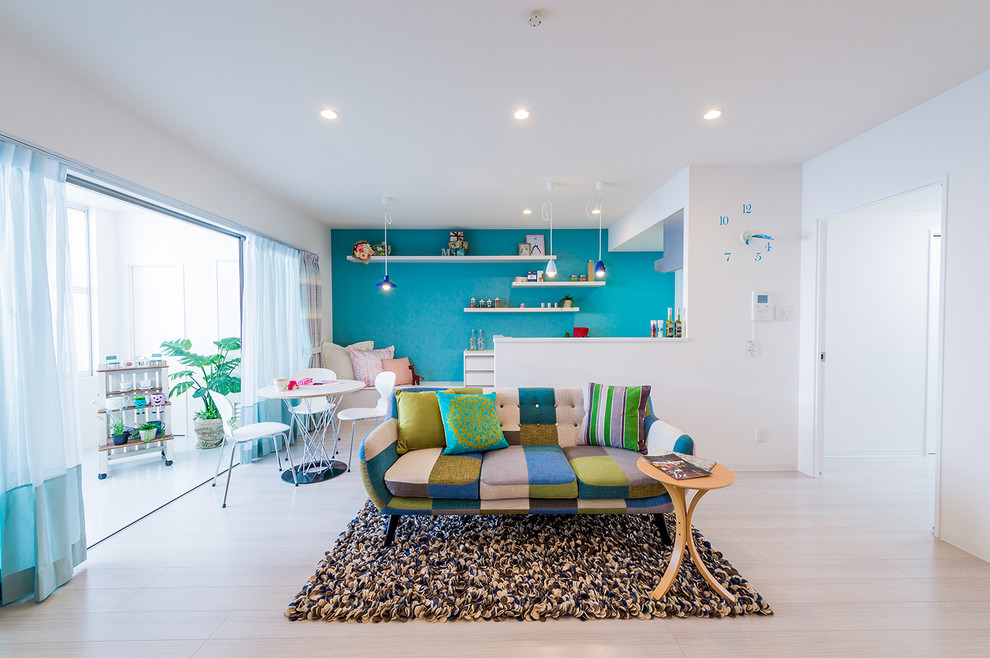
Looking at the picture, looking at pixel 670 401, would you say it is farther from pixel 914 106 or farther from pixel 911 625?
pixel 914 106

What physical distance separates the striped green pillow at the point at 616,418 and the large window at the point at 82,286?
16.9 ft

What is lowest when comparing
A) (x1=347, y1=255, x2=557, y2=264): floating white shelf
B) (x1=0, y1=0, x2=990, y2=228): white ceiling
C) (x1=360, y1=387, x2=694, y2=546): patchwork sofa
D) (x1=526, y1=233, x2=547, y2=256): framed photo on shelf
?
(x1=360, y1=387, x2=694, y2=546): patchwork sofa

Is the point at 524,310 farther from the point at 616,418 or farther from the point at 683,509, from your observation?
the point at 683,509

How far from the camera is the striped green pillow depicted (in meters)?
2.76

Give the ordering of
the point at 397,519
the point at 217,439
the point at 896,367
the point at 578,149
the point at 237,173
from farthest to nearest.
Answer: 1. the point at 217,439
2. the point at 896,367
3. the point at 237,173
4. the point at 578,149
5. the point at 397,519

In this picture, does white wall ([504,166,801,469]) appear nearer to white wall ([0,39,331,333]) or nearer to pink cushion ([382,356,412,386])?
pink cushion ([382,356,412,386])

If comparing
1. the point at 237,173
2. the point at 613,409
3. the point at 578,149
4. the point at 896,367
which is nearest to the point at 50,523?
the point at 237,173

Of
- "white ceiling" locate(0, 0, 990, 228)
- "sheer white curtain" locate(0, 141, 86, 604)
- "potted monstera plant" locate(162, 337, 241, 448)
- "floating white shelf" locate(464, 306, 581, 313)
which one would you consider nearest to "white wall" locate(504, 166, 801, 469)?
"white ceiling" locate(0, 0, 990, 228)

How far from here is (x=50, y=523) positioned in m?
2.03

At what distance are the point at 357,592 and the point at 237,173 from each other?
3.57 metres

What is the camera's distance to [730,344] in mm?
3600

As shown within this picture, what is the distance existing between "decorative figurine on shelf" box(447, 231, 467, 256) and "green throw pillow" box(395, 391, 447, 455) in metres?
3.13

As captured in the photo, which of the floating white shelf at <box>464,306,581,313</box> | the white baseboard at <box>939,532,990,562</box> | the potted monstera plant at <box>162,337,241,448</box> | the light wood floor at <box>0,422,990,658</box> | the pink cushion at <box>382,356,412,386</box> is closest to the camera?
the light wood floor at <box>0,422,990,658</box>

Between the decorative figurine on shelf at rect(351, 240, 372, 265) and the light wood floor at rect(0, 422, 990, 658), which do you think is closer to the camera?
the light wood floor at rect(0, 422, 990, 658)
